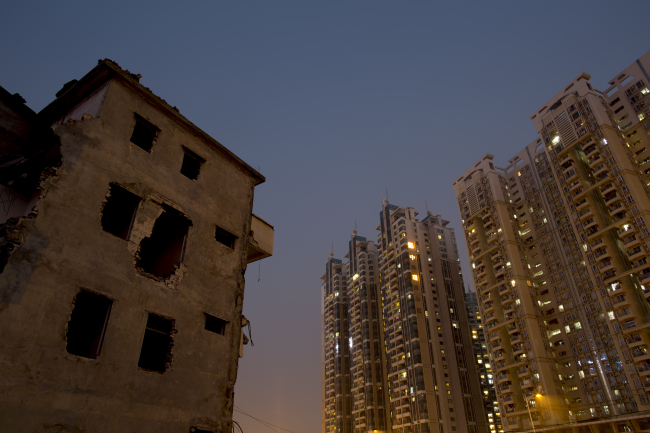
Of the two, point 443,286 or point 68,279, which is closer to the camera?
point 68,279

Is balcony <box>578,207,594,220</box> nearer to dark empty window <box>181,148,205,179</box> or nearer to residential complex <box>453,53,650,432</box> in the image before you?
residential complex <box>453,53,650,432</box>

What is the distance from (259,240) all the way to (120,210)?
20.8 feet

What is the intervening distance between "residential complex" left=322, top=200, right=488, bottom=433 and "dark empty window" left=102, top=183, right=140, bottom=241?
76944 mm

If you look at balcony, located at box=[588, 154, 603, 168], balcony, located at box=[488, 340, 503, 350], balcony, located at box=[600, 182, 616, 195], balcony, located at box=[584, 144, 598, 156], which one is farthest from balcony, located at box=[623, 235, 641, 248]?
balcony, located at box=[488, 340, 503, 350]

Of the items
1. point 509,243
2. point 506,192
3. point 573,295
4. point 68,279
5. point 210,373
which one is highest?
point 506,192

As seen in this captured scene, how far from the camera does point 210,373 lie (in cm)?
1380

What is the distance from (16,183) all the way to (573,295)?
228 ft

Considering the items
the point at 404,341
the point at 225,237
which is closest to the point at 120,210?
the point at 225,237

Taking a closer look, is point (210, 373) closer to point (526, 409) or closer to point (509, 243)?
point (526, 409)


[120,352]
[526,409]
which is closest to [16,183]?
[120,352]

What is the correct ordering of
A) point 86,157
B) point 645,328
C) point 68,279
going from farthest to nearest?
point 645,328, point 86,157, point 68,279

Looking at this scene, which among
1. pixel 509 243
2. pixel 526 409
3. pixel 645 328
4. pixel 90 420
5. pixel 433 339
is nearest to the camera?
pixel 90 420

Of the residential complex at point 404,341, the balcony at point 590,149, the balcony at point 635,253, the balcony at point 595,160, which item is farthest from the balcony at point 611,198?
the residential complex at point 404,341

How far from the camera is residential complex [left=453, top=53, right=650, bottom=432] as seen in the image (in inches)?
2023
